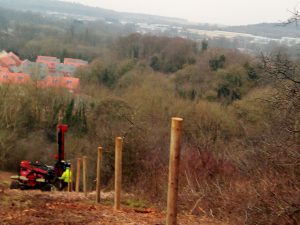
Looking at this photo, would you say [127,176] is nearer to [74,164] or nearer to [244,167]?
[74,164]

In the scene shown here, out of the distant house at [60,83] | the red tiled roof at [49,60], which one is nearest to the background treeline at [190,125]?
the distant house at [60,83]

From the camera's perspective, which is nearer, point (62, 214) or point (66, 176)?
point (62, 214)

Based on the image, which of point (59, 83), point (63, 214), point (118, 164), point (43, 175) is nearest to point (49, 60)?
point (59, 83)

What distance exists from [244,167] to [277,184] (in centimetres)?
319

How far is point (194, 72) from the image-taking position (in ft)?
120

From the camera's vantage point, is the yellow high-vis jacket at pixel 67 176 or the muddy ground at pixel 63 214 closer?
the muddy ground at pixel 63 214

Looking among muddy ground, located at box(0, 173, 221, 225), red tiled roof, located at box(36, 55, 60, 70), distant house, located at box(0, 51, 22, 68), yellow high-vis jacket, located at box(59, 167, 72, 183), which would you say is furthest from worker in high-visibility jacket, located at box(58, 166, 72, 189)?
distant house, located at box(0, 51, 22, 68)

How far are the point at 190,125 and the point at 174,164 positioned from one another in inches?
850

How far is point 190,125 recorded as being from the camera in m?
25.9

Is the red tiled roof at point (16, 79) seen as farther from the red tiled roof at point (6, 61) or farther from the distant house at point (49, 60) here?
the red tiled roof at point (6, 61)

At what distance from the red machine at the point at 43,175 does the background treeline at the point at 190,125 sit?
2.42m

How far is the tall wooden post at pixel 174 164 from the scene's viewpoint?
438 centimetres

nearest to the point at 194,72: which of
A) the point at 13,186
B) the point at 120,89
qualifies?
the point at 120,89

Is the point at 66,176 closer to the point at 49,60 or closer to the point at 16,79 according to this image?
the point at 16,79
